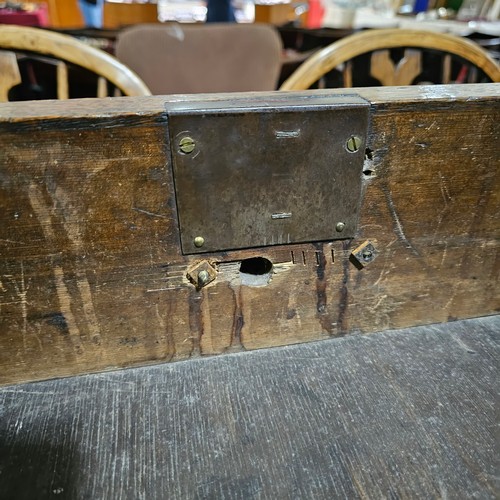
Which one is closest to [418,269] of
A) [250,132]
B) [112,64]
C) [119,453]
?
[250,132]

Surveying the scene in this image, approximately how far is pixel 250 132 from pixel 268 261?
175 mm

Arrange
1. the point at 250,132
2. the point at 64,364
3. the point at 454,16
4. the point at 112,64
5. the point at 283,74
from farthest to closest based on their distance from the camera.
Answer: the point at 454,16 < the point at 283,74 < the point at 112,64 < the point at 64,364 < the point at 250,132

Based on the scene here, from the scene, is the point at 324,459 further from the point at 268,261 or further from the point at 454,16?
the point at 454,16

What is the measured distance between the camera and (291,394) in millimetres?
570

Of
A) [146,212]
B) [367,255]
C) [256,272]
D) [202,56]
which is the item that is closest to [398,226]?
[367,255]

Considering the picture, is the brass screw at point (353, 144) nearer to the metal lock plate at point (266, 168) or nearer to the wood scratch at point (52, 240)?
the metal lock plate at point (266, 168)

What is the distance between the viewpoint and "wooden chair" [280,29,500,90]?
0.88m

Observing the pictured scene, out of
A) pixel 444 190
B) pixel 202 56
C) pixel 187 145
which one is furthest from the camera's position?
pixel 202 56

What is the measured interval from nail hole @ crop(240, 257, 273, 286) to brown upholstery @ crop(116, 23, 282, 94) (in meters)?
0.89

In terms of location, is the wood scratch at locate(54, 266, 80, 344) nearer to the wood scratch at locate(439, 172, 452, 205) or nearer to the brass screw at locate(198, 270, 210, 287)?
the brass screw at locate(198, 270, 210, 287)

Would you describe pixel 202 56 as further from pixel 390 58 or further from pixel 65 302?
pixel 65 302

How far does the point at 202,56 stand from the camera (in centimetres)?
140

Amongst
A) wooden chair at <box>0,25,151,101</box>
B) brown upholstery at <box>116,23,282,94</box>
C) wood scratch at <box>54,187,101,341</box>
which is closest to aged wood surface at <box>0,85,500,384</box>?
wood scratch at <box>54,187,101,341</box>

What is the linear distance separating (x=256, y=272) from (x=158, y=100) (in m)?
0.24
